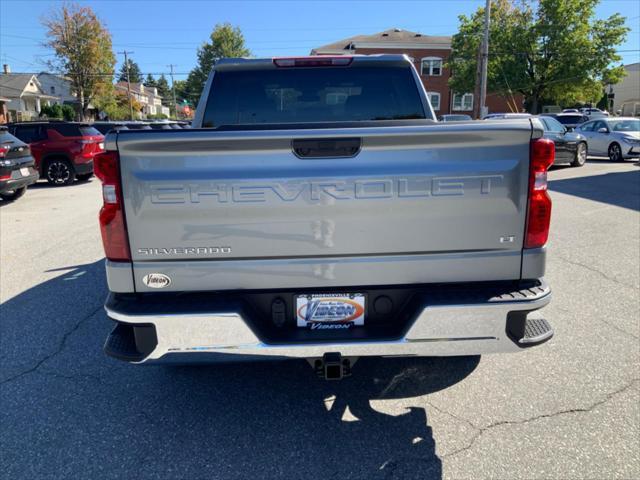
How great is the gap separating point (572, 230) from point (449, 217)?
21.3ft

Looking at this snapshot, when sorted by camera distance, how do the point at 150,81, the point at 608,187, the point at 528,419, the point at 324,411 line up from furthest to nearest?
1. the point at 150,81
2. the point at 608,187
3. the point at 324,411
4. the point at 528,419

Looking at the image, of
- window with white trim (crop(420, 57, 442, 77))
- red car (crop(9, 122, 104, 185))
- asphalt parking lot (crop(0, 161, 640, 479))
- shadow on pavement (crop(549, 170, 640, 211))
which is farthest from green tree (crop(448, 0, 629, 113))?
asphalt parking lot (crop(0, 161, 640, 479))

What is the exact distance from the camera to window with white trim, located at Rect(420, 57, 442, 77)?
53.0 metres

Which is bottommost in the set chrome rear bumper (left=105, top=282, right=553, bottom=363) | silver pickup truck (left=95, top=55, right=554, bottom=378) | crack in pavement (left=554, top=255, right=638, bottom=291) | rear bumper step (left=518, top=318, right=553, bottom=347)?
crack in pavement (left=554, top=255, right=638, bottom=291)

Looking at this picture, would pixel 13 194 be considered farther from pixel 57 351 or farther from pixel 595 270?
pixel 595 270

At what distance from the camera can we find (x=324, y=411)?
3107 millimetres

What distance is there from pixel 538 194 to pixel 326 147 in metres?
1.10

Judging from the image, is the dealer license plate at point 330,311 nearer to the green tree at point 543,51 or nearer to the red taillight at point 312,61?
the red taillight at point 312,61

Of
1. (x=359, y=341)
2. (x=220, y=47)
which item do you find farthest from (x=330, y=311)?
(x=220, y=47)

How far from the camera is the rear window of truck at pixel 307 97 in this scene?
390 cm

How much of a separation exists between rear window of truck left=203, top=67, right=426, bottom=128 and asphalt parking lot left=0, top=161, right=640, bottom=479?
6.35 feet

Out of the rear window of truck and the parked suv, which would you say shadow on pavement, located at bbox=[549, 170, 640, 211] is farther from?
the parked suv

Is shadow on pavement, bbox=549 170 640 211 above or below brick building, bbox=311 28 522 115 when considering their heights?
below

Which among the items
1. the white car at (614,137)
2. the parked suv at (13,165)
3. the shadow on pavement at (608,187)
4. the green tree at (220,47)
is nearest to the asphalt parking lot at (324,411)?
the shadow on pavement at (608,187)
